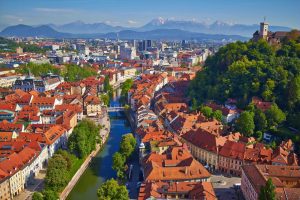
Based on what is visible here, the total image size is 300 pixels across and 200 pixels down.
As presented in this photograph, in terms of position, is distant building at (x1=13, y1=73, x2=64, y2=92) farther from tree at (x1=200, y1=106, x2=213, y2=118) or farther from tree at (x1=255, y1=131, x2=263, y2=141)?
tree at (x1=255, y1=131, x2=263, y2=141)

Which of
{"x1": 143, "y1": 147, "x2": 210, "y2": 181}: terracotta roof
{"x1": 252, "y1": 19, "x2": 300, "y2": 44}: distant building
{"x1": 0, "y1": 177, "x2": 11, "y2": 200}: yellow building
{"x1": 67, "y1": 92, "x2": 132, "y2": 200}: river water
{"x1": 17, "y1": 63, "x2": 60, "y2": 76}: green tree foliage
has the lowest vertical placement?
{"x1": 67, "y1": 92, "x2": 132, "y2": 200}: river water

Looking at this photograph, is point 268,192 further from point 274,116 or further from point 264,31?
point 264,31

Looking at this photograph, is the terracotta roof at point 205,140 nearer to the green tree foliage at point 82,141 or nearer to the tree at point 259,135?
the tree at point 259,135

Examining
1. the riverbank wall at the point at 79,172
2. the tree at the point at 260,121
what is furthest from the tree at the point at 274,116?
the riverbank wall at the point at 79,172

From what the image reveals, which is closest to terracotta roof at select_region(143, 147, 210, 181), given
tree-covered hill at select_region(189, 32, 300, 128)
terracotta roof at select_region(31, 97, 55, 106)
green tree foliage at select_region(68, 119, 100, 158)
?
green tree foliage at select_region(68, 119, 100, 158)

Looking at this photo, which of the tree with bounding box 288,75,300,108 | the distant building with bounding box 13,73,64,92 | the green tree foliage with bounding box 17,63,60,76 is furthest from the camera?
the green tree foliage with bounding box 17,63,60,76

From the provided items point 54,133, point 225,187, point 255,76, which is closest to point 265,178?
point 225,187
